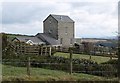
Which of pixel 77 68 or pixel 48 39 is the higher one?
pixel 48 39

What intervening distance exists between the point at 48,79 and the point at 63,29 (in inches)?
2046

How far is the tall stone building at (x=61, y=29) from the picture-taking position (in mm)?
61219

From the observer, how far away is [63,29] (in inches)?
2426

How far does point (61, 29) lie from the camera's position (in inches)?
2431

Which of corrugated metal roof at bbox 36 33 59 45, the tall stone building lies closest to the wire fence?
corrugated metal roof at bbox 36 33 59 45

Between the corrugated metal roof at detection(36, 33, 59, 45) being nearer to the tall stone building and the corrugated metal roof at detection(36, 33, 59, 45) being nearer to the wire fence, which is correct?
the tall stone building

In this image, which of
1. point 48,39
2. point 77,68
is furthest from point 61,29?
point 77,68

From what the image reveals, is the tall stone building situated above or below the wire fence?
above

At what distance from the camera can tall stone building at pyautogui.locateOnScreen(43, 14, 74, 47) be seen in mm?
61219

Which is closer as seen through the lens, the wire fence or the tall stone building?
the wire fence

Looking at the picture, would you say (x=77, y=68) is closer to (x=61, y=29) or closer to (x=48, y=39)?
(x=61, y=29)

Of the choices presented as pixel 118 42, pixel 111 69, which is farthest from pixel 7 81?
pixel 111 69

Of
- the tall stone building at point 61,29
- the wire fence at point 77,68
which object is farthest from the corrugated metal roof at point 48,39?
the wire fence at point 77,68

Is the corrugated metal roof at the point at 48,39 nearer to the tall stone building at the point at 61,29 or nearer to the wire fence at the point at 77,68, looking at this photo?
the tall stone building at the point at 61,29
